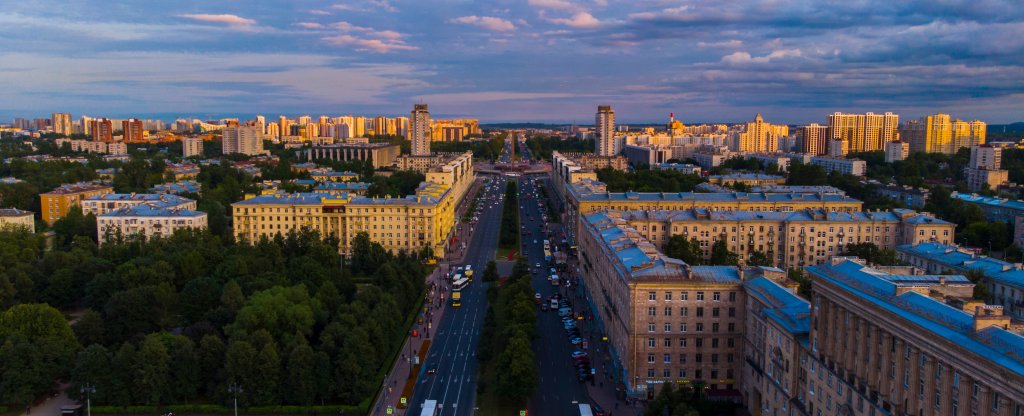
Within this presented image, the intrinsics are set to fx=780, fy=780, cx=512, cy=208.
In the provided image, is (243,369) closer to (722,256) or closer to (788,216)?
(722,256)

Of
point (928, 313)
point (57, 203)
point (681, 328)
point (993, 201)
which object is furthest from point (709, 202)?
point (57, 203)

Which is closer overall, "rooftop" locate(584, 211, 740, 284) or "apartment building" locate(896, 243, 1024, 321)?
"rooftop" locate(584, 211, 740, 284)

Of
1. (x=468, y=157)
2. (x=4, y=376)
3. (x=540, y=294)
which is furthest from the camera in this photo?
Result: (x=468, y=157)

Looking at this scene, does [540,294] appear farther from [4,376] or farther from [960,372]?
[960,372]

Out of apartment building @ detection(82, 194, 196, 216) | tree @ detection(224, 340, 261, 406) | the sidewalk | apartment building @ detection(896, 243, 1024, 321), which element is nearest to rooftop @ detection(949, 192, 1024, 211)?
apartment building @ detection(896, 243, 1024, 321)

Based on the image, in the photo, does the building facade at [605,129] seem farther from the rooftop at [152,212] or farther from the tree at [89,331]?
the tree at [89,331]

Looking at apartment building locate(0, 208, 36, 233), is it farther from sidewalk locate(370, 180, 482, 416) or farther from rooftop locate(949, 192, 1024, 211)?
rooftop locate(949, 192, 1024, 211)

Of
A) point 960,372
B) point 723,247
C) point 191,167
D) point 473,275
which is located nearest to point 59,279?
point 473,275
